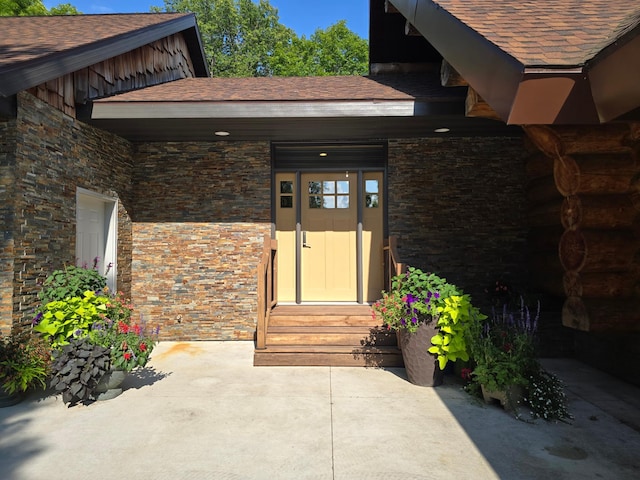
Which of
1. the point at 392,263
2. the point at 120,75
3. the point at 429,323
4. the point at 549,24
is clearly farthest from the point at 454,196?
the point at 120,75

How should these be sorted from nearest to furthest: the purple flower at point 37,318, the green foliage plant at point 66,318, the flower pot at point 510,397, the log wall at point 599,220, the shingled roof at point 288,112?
the log wall at point 599,220, the flower pot at point 510,397, the green foliage plant at point 66,318, the purple flower at point 37,318, the shingled roof at point 288,112

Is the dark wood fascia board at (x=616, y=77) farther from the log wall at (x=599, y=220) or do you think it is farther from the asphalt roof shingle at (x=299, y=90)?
the asphalt roof shingle at (x=299, y=90)

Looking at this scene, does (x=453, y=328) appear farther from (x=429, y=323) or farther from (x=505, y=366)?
(x=505, y=366)

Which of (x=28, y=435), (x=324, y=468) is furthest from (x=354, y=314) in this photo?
(x=28, y=435)

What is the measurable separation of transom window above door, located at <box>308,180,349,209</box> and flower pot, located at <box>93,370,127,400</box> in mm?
3867

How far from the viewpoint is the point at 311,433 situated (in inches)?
118

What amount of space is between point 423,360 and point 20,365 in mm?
4122

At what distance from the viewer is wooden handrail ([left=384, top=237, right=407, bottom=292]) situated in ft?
15.6

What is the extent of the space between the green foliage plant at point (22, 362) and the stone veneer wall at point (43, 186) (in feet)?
0.75

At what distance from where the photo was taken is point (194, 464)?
2.57m

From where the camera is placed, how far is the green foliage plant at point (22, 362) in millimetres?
3557

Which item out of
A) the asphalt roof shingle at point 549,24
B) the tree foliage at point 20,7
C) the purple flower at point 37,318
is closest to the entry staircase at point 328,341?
the purple flower at point 37,318

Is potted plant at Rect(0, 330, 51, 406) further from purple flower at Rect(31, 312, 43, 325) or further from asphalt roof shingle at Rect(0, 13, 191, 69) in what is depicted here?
asphalt roof shingle at Rect(0, 13, 191, 69)

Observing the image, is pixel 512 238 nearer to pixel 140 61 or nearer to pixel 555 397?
pixel 555 397
